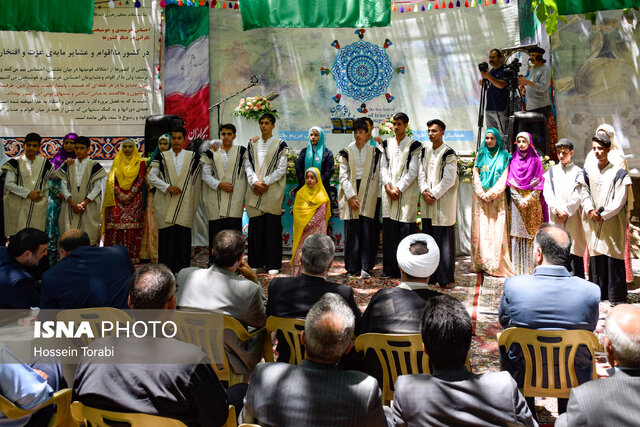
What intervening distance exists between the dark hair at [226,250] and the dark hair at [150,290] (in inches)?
26.8

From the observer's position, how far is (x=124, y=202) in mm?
6422

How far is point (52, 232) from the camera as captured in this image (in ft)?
20.5

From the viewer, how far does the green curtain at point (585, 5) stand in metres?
4.66

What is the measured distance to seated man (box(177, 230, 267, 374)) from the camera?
259 centimetres

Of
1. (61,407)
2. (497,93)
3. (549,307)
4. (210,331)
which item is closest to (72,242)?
(210,331)

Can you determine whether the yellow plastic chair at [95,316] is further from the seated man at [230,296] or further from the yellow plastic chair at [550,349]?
the yellow plastic chair at [550,349]

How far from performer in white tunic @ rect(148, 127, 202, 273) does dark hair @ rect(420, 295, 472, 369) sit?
4591 millimetres

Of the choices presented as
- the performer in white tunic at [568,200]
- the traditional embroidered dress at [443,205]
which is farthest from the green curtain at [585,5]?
the traditional embroidered dress at [443,205]

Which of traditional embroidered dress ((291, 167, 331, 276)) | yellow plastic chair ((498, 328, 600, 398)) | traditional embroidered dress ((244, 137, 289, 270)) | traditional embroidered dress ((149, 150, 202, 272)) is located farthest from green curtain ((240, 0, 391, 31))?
yellow plastic chair ((498, 328, 600, 398))

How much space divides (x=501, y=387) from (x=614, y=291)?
3702 mm

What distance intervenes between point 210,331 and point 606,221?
3782 mm

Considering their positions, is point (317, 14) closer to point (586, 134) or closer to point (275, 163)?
point (275, 163)

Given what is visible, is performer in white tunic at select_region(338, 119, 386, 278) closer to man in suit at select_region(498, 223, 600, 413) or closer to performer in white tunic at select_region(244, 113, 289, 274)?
performer in white tunic at select_region(244, 113, 289, 274)

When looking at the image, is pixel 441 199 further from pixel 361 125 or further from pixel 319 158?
pixel 319 158
